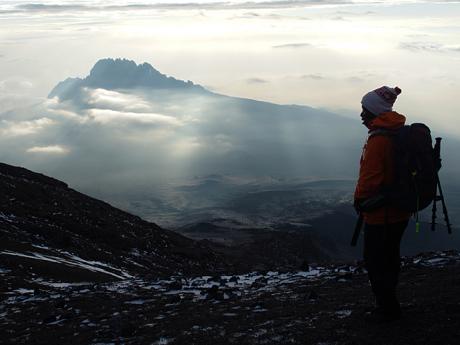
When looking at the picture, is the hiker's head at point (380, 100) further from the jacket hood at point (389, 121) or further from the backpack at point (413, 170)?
the backpack at point (413, 170)

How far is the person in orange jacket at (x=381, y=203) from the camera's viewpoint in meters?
9.59

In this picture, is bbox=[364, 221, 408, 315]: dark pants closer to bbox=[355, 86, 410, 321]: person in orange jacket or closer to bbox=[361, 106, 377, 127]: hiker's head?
bbox=[355, 86, 410, 321]: person in orange jacket

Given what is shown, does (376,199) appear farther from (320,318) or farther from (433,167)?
(320,318)

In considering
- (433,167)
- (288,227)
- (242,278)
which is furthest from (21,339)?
(288,227)

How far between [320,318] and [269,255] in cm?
8867

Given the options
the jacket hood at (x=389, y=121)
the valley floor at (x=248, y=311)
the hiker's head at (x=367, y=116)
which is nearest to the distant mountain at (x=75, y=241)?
the valley floor at (x=248, y=311)

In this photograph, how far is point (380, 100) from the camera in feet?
32.9

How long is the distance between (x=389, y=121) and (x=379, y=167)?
84cm

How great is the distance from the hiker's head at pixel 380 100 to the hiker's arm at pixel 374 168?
626 mm

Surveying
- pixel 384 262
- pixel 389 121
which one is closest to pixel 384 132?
pixel 389 121

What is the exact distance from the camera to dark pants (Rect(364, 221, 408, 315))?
997cm

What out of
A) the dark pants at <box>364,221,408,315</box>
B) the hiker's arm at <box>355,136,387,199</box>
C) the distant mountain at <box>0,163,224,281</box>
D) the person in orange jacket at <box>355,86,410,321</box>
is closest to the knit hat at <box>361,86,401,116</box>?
the person in orange jacket at <box>355,86,410,321</box>

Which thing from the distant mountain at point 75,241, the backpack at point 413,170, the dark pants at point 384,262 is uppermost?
the backpack at point 413,170

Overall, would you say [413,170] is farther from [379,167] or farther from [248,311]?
[248,311]
